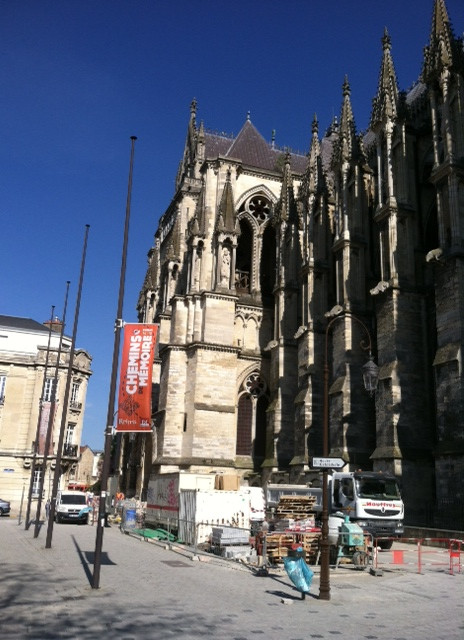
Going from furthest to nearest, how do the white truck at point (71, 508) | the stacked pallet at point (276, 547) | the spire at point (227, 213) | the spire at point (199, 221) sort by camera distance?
the spire at point (199, 221) < the spire at point (227, 213) < the white truck at point (71, 508) < the stacked pallet at point (276, 547)

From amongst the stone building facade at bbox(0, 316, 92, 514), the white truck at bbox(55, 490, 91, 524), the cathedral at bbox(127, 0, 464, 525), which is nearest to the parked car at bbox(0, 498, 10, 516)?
the stone building facade at bbox(0, 316, 92, 514)

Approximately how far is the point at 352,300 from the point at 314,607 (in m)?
17.5

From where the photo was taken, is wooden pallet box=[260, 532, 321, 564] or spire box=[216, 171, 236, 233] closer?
wooden pallet box=[260, 532, 321, 564]

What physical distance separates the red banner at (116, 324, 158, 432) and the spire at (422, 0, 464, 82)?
51.3 feet

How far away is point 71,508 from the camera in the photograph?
29250 millimetres

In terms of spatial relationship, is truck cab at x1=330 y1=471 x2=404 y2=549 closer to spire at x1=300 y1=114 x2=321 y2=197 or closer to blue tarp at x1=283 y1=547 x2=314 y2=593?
blue tarp at x1=283 y1=547 x2=314 y2=593

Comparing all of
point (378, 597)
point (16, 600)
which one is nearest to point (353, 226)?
point (378, 597)

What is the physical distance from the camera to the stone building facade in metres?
43.1

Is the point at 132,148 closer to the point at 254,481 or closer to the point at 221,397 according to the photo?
the point at 221,397

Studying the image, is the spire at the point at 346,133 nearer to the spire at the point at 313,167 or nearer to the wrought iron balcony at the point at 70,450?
the spire at the point at 313,167

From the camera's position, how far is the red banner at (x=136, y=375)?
1338cm

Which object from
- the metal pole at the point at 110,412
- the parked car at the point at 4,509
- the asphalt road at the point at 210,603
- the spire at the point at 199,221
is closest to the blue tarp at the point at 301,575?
the asphalt road at the point at 210,603

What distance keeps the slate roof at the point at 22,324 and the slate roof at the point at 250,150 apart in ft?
71.4

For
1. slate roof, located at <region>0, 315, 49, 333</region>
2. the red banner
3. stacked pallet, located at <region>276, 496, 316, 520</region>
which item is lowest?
stacked pallet, located at <region>276, 496, 316, 520</region>
